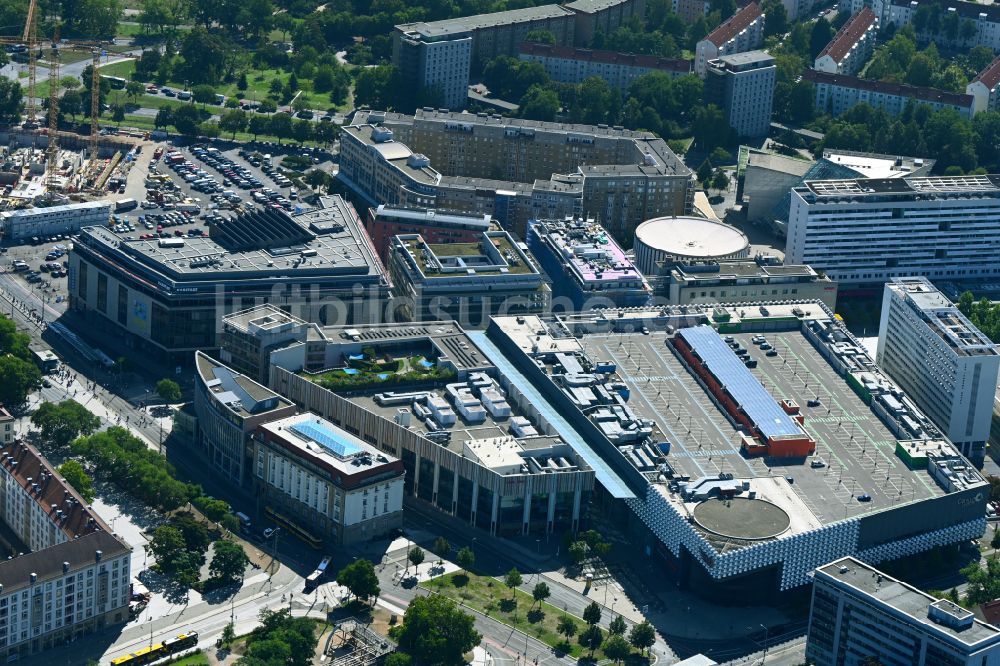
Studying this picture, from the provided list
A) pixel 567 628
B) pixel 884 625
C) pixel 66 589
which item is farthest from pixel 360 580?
pixel 884 625

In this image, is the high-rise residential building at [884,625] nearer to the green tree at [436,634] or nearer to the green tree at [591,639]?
the green tree at [591,639]

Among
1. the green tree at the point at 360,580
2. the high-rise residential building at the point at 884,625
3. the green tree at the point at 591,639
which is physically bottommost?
the green tree at the point at 591,639

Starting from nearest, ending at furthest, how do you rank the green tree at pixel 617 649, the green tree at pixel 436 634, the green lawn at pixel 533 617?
1. the green tree at pixel 436 634
2. the green tree at pixel 617 649
3. the green lawn at pixel 533 617

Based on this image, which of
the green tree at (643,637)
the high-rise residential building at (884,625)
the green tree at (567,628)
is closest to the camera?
the high-rise residential building at (884,625)

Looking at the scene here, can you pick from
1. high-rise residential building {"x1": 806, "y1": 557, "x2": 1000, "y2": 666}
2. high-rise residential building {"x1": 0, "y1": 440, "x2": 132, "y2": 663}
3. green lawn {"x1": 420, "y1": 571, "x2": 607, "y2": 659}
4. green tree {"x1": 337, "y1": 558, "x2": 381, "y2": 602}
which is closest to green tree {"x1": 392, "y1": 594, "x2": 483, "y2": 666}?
green lawn {"x1": 420, "y1": 571, "x2": 607, "y2": 659}

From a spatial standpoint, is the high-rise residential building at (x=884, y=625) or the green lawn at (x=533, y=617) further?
the green lawn at (x=533, y=617)

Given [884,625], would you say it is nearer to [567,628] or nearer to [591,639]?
[591,639]

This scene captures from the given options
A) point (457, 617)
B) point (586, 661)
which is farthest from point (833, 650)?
point (457, 617)

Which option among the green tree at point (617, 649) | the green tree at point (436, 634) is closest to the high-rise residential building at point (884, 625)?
the green tree at point (617, 649)

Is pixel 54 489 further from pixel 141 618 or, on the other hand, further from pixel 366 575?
pixel 366 575
